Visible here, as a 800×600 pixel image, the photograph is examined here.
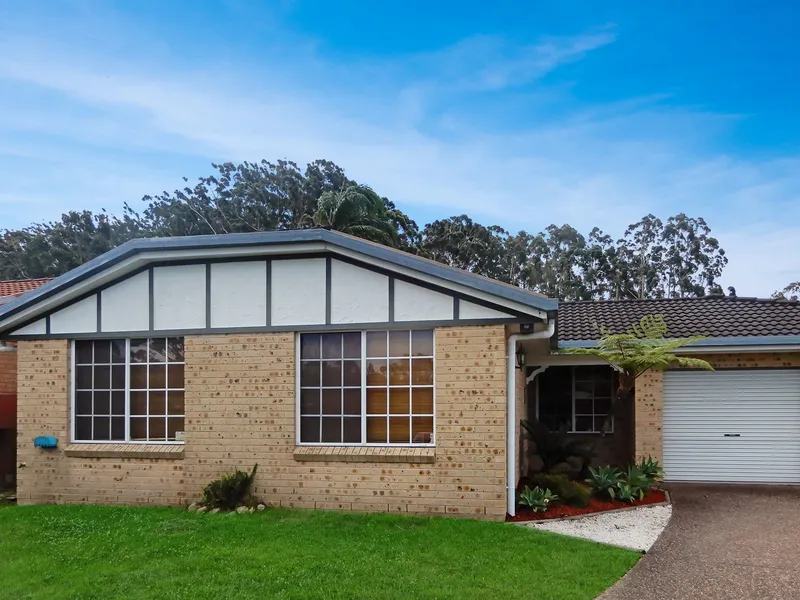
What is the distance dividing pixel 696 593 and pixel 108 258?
8.78 meters

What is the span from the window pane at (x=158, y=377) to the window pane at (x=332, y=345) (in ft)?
8.75

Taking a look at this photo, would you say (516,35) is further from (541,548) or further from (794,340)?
(541,548)

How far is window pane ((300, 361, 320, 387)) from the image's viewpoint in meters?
9.42

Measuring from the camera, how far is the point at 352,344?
9320 millimetres

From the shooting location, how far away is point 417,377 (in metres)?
9.05

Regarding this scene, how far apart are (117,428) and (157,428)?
2.35 feet

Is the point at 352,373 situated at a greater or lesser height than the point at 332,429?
greater

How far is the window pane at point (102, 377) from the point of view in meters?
10.1

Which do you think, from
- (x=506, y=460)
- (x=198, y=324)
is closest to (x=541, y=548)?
(x=506, y=460)

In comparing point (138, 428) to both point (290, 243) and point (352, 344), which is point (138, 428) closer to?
point (352, 344)

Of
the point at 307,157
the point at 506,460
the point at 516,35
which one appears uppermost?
the point at 307,157

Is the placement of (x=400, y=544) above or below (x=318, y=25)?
below

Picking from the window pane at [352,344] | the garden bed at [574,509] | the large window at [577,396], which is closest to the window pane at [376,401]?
the window pane at [352,344]

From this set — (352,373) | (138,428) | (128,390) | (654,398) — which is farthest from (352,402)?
(654,398)
